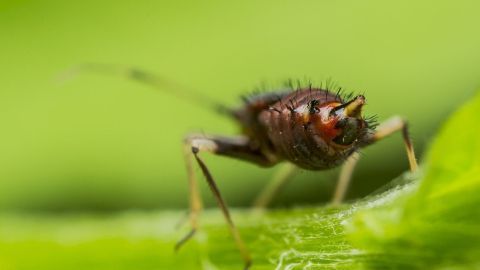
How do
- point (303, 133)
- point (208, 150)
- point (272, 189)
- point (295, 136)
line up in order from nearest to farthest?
point (303, 133) < point (295, 136) < point (208, 150) < point (272, 189)

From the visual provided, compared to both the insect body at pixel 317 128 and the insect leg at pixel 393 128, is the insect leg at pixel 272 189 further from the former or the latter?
the insect leg at pixel 393 128

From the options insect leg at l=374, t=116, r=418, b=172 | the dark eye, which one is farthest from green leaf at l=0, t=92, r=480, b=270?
insect leg at l=374, t=116, r=418, b=172

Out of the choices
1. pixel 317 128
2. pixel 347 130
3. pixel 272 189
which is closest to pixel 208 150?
pixel 317 128

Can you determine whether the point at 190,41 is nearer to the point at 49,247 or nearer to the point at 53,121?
the point at 53,121

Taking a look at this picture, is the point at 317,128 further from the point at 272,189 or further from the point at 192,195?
the point at 272,189

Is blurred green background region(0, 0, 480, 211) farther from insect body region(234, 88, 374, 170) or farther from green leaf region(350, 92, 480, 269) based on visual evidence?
green leaf region(350, 92, 480, 269)

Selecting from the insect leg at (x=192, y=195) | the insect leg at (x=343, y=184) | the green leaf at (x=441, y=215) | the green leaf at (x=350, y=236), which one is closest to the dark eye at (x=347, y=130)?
the green leaf at (x=350, y=236)

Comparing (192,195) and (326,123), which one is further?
(192,195)

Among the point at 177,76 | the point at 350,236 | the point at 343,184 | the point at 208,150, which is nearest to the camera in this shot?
the point at 350,236
